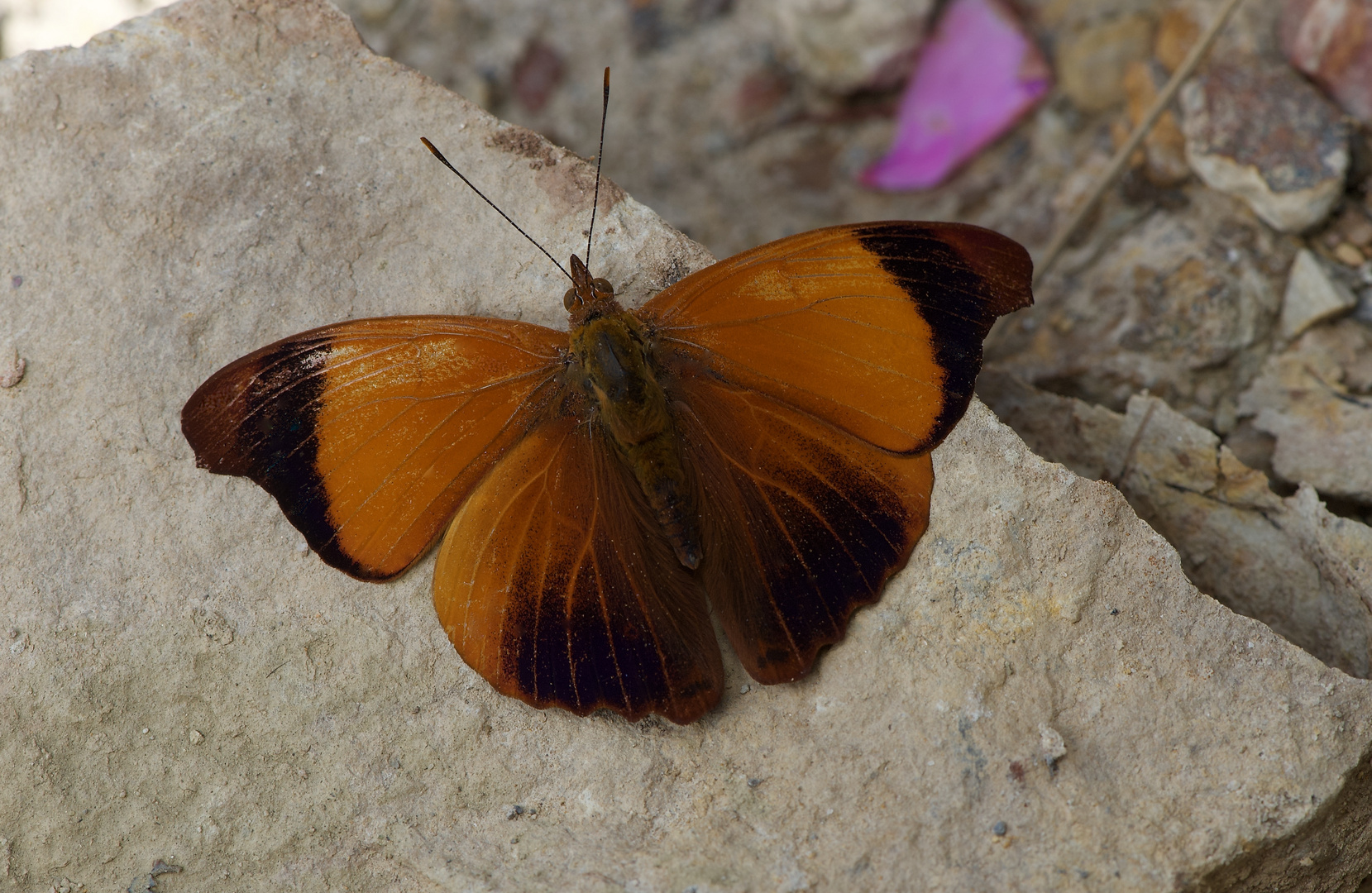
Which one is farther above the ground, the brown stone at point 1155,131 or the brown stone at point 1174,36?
the brown stone at point 1174,36

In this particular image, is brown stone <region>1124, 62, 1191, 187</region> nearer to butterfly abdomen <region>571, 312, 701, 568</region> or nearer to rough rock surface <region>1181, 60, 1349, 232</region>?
rough rock surface <region>1181, 60, 1349, 232</region>

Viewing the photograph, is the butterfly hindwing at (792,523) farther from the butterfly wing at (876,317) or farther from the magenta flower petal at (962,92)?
the magenta flower petal at (962,92)

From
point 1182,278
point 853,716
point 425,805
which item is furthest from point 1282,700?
point 425,805

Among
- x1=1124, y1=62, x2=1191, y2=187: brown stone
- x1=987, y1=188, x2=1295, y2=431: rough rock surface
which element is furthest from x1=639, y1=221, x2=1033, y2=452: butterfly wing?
x1=1124, y1=62, x2=1191, y2=187: brown stone

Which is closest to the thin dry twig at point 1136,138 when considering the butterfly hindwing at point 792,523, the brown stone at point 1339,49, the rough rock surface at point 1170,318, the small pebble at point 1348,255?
the rough rock surface at point 1170,318

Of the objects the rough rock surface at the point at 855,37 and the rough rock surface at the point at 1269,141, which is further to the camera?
the rough rock surface at the point at 855,37

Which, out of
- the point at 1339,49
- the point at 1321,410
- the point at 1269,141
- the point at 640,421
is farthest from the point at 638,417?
the point at 1339,49
